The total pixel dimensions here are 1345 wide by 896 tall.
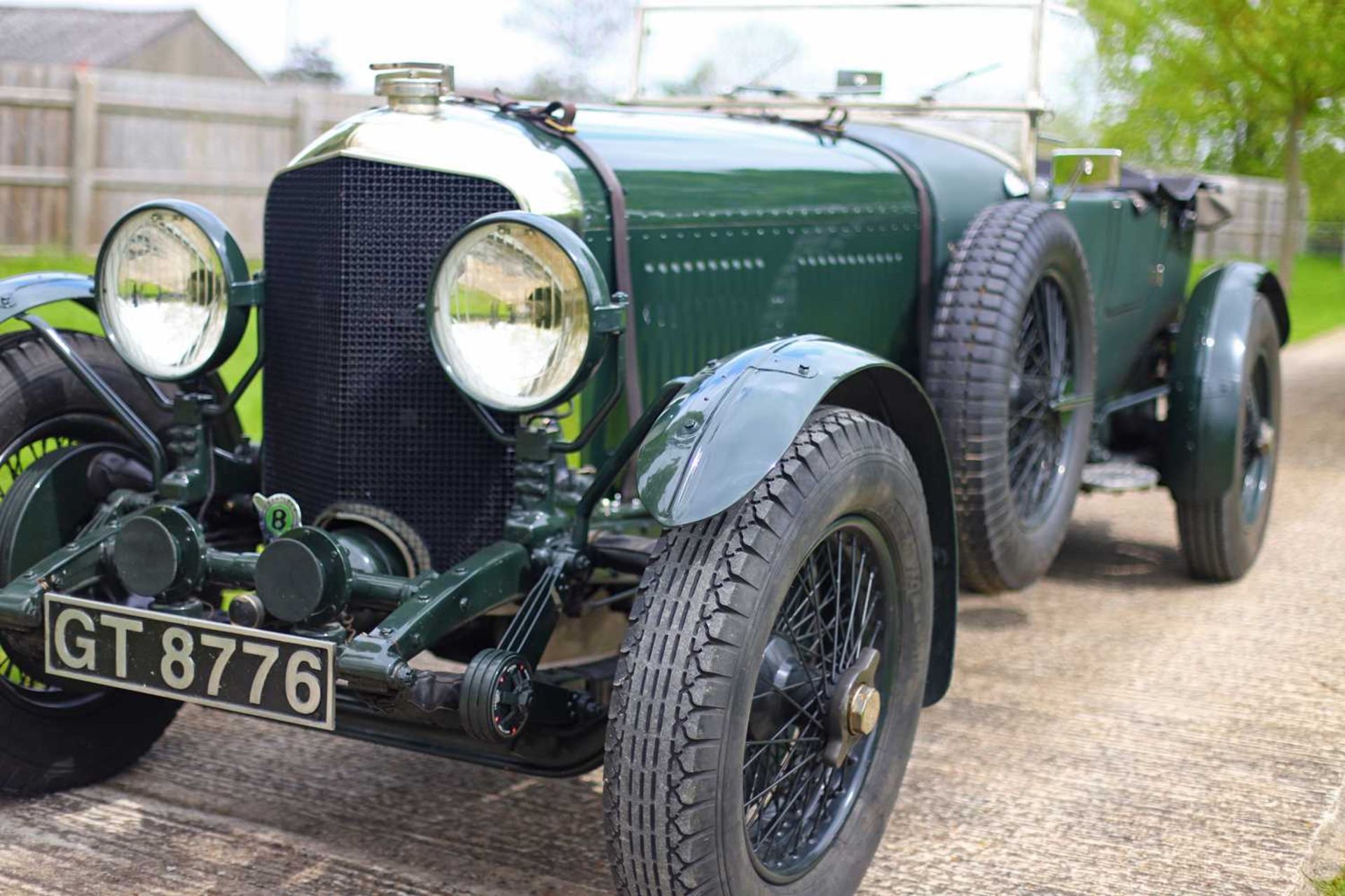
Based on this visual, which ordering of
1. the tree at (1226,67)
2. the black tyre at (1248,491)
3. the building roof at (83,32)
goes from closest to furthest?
the black tyre at (1248,491) < the tree at (1226,67) < the building roof at (83,32)

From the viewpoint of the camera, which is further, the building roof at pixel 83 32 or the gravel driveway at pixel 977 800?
the building roof at pixel 83 32

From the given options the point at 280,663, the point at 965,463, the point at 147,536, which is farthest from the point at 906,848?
the point at 147,536

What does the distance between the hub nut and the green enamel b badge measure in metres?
1.02

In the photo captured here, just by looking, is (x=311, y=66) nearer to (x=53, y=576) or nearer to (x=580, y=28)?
(x=580, y=28)

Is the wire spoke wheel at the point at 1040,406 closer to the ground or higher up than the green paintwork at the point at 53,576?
higher up

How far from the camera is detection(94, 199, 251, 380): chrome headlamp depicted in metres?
2.79

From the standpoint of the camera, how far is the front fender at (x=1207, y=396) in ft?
15.1

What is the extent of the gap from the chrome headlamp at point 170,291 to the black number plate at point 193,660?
1.81 feet

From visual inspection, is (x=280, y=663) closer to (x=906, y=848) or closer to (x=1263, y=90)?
(x=906, y=848)

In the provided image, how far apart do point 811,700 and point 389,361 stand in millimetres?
1010

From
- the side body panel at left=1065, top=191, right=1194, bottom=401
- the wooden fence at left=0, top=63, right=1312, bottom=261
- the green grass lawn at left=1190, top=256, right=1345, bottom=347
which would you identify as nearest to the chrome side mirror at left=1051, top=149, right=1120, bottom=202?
the side body panel at left=1065, top=191, right=1194, bottom=401

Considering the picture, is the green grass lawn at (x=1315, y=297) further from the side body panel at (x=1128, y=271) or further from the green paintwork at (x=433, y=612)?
the green paintwork at (x=433, y=612)

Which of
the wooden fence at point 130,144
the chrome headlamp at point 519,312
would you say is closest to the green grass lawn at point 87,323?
the wooden fence at point 130,144

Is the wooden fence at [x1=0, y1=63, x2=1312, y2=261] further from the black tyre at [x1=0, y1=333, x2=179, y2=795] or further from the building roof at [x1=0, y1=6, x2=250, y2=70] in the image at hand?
the building roof at [x1=0, y1=6, x2=250, y2=70]
